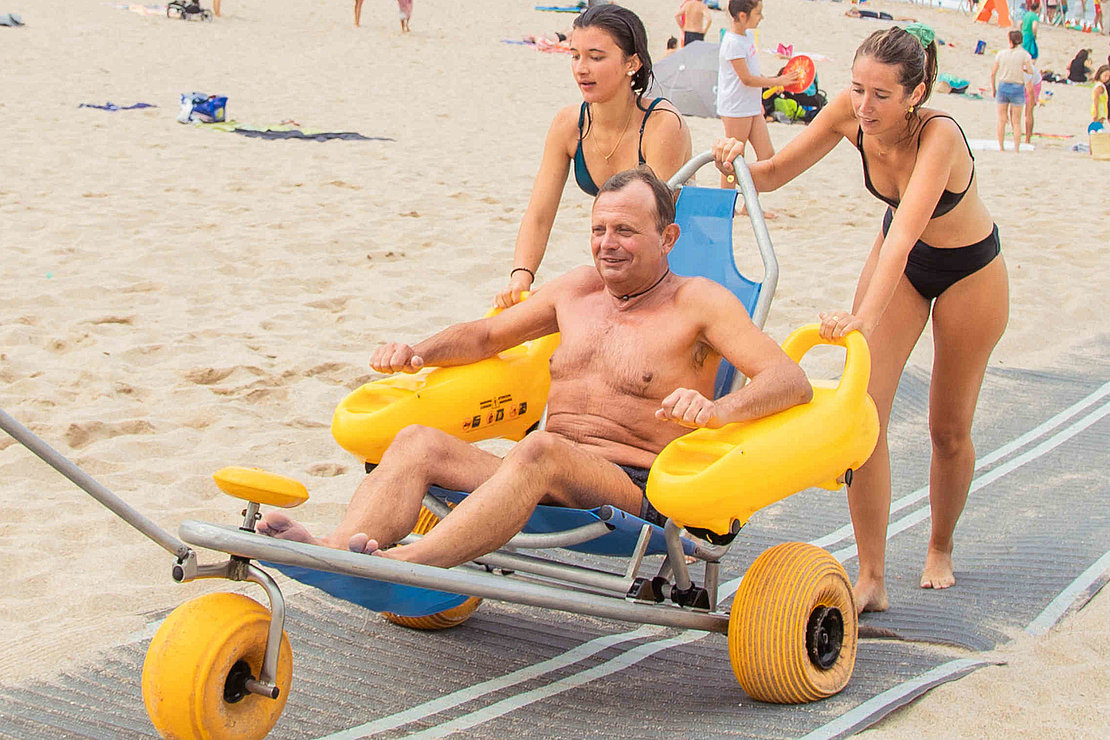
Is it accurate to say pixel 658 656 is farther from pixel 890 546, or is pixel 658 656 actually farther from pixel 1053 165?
pixel 1053 165

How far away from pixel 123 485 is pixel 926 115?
276 centimetres

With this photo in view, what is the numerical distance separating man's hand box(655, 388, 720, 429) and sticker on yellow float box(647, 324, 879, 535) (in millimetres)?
93

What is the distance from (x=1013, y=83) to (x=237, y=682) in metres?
12.8

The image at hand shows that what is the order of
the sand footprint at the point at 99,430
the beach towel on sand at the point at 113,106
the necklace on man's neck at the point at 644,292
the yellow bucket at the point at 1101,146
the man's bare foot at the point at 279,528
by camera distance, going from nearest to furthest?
the man's bare foot at the point at 279,528 → the necklace on man's neck at the point at 644,292 → the sand footprint at the point at 99,430 → the beach towel on sand at the point at 113,106 → the yellow bucket at the point at 1101,146

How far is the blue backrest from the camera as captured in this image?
349 centimetres

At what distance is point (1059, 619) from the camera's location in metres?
3.28

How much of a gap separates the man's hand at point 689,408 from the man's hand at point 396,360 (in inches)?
31.1

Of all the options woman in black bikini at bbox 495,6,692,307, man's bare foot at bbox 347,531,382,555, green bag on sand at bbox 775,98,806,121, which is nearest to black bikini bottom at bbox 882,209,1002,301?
woman in black bikini at bbox 495,6,692,307

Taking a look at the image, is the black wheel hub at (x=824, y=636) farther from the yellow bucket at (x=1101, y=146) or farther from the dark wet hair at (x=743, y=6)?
the yellow bucket at (x=1101, y=146)

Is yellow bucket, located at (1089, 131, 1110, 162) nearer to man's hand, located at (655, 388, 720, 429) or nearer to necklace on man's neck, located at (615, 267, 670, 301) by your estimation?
necklace on man's neck, located at (615, 267, 670, 301)

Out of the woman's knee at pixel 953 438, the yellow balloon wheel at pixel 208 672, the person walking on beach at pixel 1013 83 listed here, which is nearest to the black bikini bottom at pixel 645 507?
the yellow balloon wheel at pixel 208 672

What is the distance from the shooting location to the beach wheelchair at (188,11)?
1836cm

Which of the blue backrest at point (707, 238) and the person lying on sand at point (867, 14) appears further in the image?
the person lying on sand at point (867, 14)

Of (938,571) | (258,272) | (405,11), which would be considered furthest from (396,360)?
(405,11)
